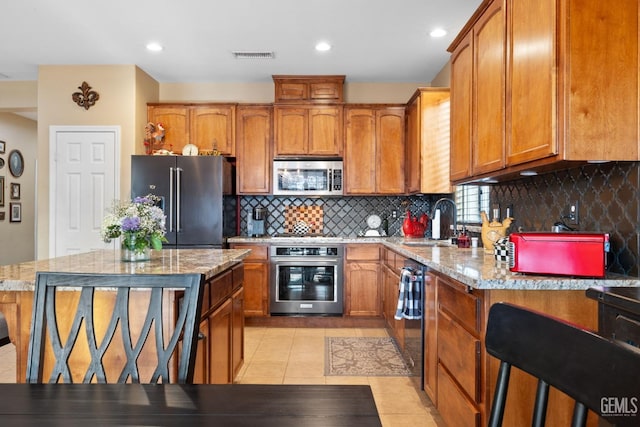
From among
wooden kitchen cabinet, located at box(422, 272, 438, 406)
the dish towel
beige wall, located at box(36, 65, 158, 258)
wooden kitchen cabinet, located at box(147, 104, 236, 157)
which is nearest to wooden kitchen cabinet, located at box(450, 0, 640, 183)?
wooden kitchen cabinet, located at box(422, 272, 438, 406)

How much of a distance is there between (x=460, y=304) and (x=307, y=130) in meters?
3.07

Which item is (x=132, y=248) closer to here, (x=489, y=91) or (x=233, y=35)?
(x=489, y=91)

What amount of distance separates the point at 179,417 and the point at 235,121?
160 inches

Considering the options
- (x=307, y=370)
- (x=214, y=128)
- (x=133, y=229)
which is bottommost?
(x=307, y=370)

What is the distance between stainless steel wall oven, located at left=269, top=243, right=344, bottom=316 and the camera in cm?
425

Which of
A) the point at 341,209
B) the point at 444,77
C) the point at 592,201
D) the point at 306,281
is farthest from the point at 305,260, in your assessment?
the point at 592,201

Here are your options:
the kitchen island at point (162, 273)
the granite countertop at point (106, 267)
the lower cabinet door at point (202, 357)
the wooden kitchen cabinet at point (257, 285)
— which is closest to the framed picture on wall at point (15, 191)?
the wooden kitchen cabinet at point (257, 285)

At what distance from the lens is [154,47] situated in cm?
385

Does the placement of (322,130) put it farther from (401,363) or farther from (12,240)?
(12,240)

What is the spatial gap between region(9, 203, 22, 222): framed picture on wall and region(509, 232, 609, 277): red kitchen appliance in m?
7.20

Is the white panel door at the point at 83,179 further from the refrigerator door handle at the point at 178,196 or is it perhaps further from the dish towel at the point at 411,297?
the dish towel at the point at 411,297

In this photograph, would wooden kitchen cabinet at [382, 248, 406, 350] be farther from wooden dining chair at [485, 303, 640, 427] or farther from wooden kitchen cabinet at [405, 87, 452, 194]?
wooden dining chair at [485, 303, 640, 427]

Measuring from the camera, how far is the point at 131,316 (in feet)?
5.56

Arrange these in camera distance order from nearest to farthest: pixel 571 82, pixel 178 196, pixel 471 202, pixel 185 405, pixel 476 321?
pixel 185 405 → pixel 571 82 → pixel 476 321 → pixel 471 202 → pixel 178 196
